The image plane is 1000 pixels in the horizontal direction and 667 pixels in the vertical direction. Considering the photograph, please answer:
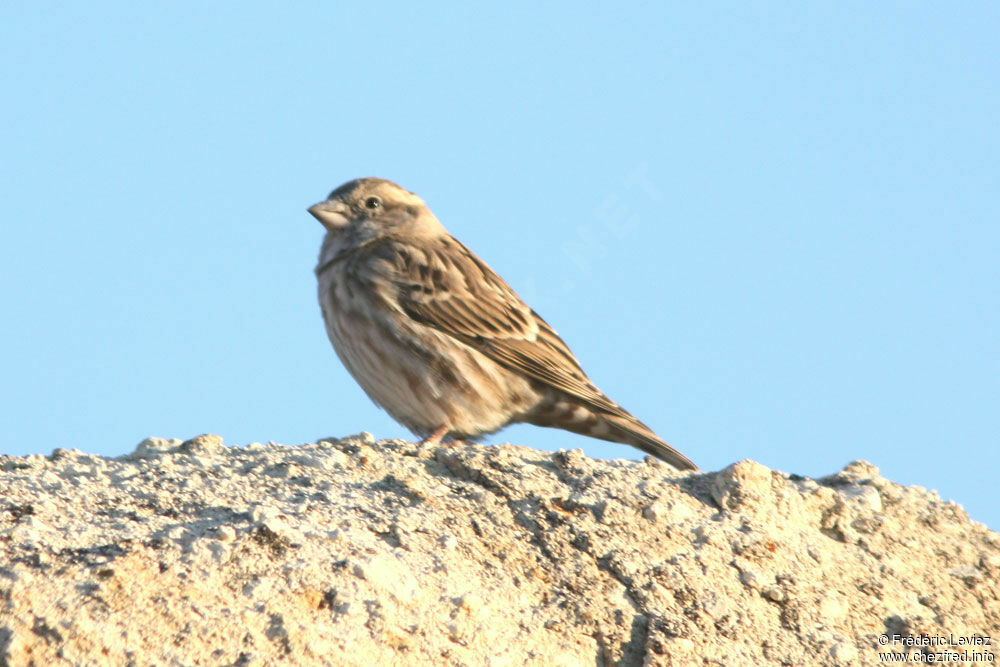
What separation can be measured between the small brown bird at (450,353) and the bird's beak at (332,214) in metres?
0.36

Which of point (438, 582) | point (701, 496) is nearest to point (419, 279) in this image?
point (701, 496)

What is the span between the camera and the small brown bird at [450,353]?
8.27 meters

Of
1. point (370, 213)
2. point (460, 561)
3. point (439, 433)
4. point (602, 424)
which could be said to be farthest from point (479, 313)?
point (460, 561)

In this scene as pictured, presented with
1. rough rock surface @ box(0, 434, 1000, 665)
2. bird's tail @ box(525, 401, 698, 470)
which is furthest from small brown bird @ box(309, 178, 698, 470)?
rough rock surface @ box(0, 434, 1000, 665)

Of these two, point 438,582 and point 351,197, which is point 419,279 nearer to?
point 351,197

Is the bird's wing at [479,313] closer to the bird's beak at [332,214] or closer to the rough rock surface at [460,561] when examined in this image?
the bird's beak at [332,214]

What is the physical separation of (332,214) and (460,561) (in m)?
4.94

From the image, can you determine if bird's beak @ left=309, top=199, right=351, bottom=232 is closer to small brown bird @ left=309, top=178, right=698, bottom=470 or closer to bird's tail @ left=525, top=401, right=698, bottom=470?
small brown bird @ left=309, top=178, right=698, bottom=470

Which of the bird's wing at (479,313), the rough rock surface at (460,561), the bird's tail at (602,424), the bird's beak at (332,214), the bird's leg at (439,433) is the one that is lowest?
the rough rock surface at (460,561)

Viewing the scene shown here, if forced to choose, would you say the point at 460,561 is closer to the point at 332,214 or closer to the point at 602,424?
the point at 602,424

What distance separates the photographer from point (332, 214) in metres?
9.50

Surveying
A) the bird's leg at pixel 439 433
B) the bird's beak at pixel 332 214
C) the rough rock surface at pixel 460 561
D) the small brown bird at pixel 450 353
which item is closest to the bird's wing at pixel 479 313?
the small brown bird at pixel 450 353

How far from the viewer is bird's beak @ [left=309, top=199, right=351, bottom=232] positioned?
9484mm

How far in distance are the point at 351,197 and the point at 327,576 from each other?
5.37 m
